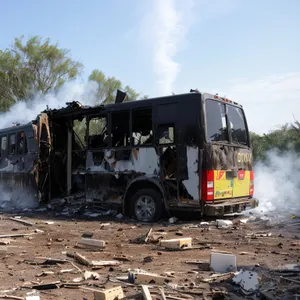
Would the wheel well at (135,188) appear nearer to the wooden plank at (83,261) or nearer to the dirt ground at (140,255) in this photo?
the dirt ground at (140,255)

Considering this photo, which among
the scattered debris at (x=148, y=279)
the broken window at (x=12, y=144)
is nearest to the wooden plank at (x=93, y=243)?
the scattered debris at (x=148, y=279)

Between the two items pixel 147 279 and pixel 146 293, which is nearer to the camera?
pixel 146 293

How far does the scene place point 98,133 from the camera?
10148 mm

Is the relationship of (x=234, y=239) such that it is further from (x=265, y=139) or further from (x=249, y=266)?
(x=265, y=139)

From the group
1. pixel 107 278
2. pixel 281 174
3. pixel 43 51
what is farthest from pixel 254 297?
pixel 43 51

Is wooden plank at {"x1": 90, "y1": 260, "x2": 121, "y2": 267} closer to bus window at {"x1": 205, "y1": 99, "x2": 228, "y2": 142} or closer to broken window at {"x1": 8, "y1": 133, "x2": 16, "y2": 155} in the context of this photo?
bus window at {"x1": 205, "y1": 99, "x2": 228, "y2": 142}

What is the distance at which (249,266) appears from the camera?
196 inches

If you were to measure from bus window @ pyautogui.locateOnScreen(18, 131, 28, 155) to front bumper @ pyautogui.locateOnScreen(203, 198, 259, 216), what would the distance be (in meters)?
6.12

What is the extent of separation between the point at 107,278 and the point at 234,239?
3122mm

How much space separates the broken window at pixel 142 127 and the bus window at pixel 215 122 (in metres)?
1.35

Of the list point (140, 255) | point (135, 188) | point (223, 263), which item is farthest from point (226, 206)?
point (223, 263)

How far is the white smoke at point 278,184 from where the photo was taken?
11.4 metres

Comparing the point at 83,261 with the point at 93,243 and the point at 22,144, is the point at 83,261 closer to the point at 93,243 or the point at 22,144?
the point at 93,243

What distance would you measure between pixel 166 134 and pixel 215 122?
1.10 m
